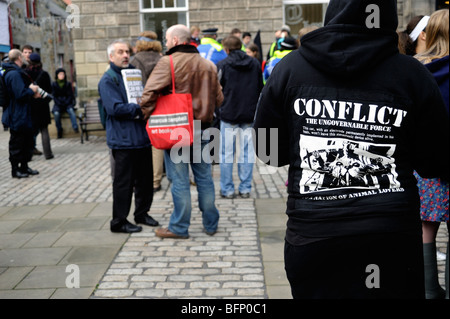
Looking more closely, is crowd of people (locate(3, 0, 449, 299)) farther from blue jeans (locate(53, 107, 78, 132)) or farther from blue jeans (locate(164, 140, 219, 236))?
blue jeans (locate(53, 107, 78, 132))

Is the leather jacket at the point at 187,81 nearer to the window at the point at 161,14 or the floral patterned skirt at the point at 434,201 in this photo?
the floral patterned skirt at the point at 434,201

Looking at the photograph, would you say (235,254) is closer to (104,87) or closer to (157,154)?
(104,87)

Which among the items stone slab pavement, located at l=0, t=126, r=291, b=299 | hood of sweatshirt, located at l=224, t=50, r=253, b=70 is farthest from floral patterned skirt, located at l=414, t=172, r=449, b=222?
hood of sweatshirt, located at l=224, t=50, r=253, b=70

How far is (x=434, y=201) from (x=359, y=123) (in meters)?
1.84

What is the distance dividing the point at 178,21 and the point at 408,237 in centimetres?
1341

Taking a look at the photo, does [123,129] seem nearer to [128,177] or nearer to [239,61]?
[128,177]

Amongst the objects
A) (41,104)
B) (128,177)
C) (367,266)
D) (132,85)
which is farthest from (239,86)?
(367,266)

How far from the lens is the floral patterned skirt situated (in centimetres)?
360

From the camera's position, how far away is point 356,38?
204 cm

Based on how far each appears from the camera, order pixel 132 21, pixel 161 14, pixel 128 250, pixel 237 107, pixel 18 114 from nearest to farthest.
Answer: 1. pixel 128 250
2. pixel 237 107
3. pixel 18 114
4. pixel 132 21
5. pixel 161 14

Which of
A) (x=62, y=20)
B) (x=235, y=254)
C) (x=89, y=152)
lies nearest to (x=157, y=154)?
(x=235, y=254)

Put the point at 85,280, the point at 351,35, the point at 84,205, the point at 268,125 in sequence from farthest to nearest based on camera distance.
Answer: the point at 84,205
the point at 85,280
the point at 268,125
the point at 351,35

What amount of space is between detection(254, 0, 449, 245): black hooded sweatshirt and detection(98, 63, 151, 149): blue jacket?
11.2 feet

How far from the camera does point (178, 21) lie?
48.2ft
